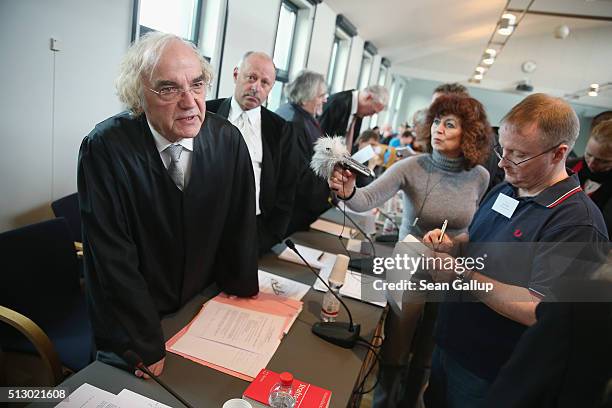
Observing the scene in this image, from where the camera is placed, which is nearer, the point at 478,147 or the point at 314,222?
the point at 478,147

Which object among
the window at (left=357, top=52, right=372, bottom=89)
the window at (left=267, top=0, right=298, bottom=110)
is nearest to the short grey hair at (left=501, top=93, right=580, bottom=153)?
the window at (left=267, top=0, right=298, bottom=110)

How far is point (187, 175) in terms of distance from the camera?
1.18m

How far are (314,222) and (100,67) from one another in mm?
1553

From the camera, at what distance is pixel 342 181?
1.67m

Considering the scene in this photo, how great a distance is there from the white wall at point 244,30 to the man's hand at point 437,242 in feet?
7.73

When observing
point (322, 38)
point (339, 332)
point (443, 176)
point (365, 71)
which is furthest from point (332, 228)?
point (365, 71)

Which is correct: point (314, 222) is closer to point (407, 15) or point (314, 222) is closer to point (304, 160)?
point (304, 160)

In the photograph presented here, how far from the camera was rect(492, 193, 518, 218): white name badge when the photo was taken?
4.04 ft

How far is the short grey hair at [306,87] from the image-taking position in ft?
8.47

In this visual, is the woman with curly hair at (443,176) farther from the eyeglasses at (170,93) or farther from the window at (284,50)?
the window at (284,50)

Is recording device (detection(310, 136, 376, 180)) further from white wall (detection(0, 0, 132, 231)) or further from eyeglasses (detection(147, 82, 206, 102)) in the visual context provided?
white wall (detection(0, 0, 132, 231))

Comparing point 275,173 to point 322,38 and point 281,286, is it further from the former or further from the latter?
point 322,38

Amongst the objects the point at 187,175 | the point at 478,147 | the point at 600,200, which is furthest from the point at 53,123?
the point at 600,200

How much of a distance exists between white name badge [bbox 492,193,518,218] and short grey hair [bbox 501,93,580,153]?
234 mm
